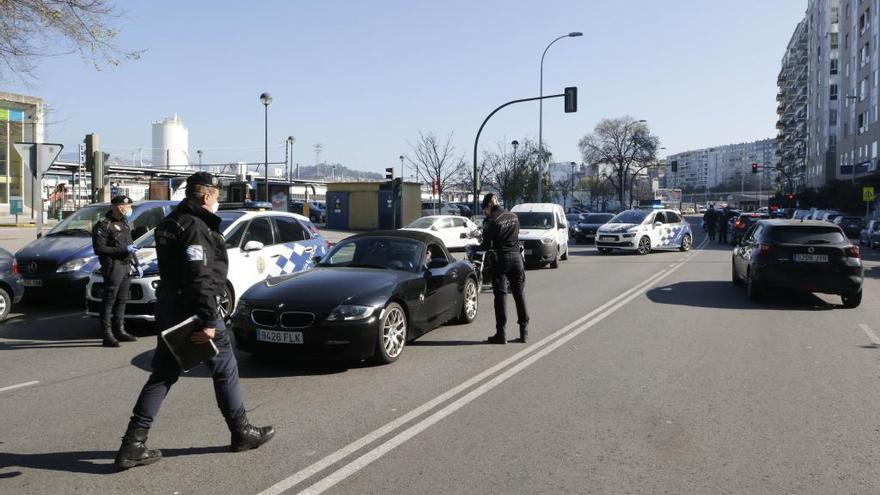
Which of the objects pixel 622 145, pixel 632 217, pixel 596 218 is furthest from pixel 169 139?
pixel 632 217

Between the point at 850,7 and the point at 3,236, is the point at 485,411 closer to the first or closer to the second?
the point at 3,236

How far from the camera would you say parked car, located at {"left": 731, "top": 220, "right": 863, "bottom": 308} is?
11844mm

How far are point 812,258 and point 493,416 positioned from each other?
8.62m

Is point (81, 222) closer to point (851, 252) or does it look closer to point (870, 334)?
point (870, 334)

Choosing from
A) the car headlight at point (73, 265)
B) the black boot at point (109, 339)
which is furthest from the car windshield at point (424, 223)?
the black boot at point (109, 339)

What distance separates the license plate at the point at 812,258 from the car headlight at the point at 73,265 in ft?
37.9

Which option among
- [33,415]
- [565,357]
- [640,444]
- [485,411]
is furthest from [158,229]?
[565,357]

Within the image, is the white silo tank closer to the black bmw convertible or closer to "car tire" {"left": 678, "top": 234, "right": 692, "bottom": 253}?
"car tire" {"left": 678, "top": 234, "right": 692, "bottom": 253}

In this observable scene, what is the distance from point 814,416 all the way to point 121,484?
5.01 metres

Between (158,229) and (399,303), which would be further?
(399,303)

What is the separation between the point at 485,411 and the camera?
5.76m

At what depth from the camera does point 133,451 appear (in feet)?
14.6

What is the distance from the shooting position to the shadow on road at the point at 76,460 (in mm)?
4477

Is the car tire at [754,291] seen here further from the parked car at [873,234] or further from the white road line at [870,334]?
the parked car at [873,234]
